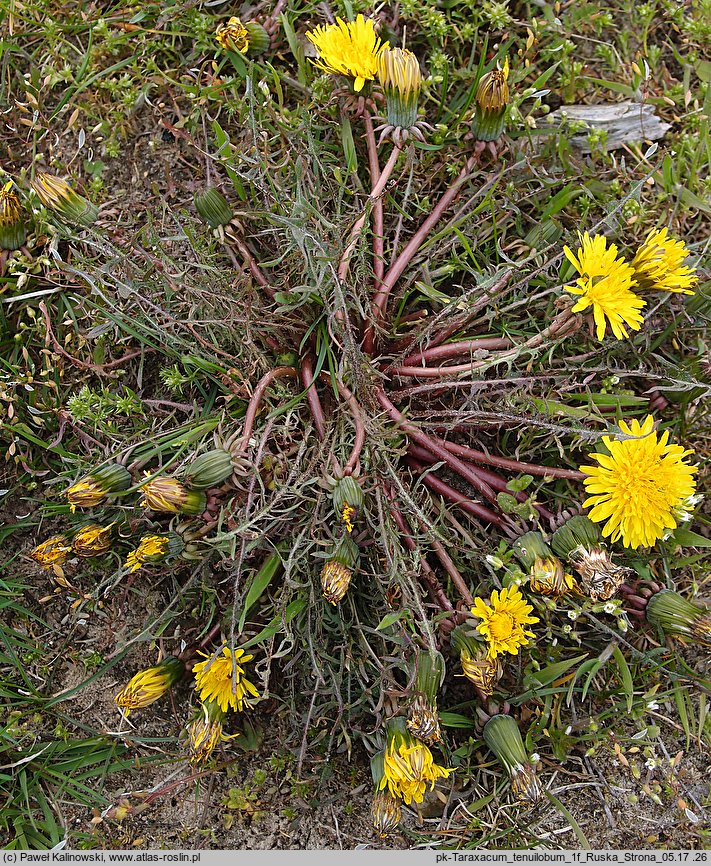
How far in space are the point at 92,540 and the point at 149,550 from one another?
21 cm

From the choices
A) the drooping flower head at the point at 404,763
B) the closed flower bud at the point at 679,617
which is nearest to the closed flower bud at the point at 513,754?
the drooping flower head at the point at 404,763

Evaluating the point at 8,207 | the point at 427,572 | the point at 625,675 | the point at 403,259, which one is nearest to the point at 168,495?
the point at 427,572

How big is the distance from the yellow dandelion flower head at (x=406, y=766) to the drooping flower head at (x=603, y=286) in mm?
1170

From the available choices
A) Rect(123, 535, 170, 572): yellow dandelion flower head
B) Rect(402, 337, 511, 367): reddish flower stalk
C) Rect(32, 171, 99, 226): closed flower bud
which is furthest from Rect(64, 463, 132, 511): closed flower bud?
Rect(402, 337, 511, 367): reddish flower stalk

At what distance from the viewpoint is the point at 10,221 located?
A: 232cm

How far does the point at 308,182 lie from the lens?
212cm

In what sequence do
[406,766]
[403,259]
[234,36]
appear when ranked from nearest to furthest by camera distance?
1. [406,766]
2. [403,259]
3. [234,36]

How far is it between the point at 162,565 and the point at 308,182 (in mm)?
1298

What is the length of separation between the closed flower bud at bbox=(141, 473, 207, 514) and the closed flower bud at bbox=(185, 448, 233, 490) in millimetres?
29

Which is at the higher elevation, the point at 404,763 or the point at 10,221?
the point at 10,221

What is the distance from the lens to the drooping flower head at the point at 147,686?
187 cm

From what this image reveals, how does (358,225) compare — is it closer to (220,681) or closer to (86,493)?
(86,493)

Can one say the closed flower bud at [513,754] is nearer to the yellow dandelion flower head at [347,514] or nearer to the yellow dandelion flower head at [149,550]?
the yellow dandelion flower head at [347,514]

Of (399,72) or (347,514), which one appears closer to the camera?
(347,514)
